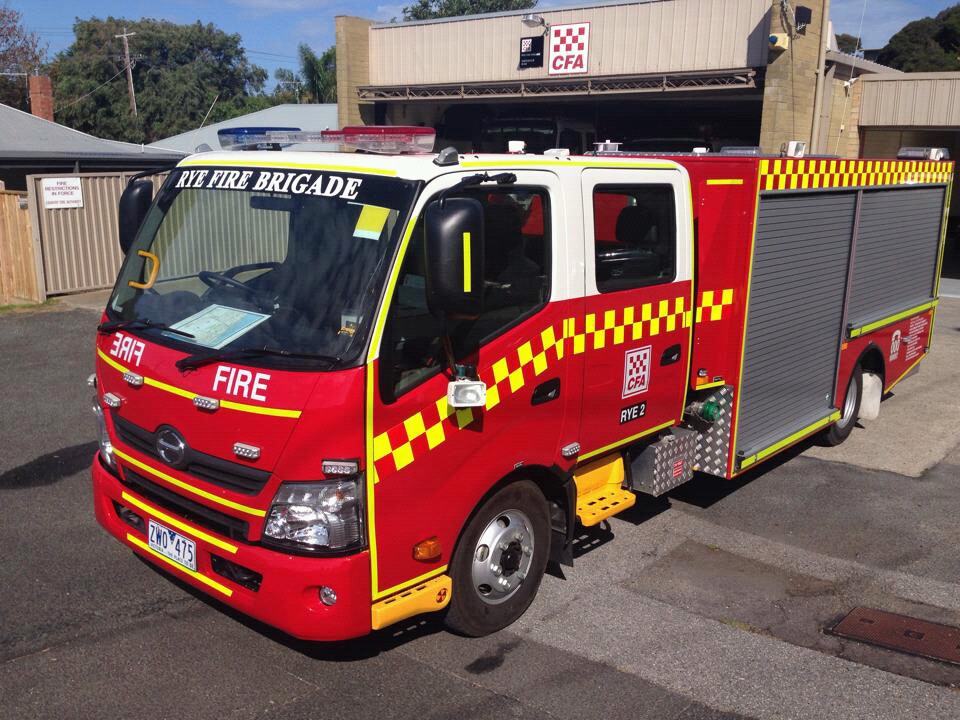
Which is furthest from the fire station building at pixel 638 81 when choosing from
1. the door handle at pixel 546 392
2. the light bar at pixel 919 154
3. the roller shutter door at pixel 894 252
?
the door handle at pixel 546 392

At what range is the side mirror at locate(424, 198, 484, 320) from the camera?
355 cm

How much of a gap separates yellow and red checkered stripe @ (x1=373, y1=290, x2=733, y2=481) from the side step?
84 centimetres

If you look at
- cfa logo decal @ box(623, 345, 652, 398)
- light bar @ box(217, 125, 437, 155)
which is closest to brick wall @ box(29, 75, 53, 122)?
light bar @ box(217, 125, 437, 155)

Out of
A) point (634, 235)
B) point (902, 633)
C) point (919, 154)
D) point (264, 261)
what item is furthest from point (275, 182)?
point (919, 154)

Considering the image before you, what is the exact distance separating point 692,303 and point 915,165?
4017 millimetres

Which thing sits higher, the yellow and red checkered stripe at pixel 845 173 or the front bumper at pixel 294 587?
the yellow and red checkered stripe at pixel 845 173

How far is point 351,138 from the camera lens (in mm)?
4707

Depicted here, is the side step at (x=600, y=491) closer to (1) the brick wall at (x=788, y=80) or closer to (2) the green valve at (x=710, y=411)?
(2) the green valve at (x=710, y=411)

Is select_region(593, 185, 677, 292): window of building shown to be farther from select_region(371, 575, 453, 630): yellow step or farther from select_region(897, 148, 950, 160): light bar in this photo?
select_region(897, 148, 950, 160): light bar

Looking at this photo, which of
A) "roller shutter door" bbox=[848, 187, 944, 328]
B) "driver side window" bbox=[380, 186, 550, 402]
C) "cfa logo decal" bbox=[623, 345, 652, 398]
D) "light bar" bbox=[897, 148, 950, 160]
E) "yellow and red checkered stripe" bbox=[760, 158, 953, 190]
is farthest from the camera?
"light bar" bbox=[897, 148, 950, 160]

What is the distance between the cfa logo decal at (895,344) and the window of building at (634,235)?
4.13 meters

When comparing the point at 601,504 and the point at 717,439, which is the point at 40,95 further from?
the point at 601,504

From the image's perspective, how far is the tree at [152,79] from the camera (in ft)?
187

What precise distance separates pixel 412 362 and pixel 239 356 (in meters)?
0.74
